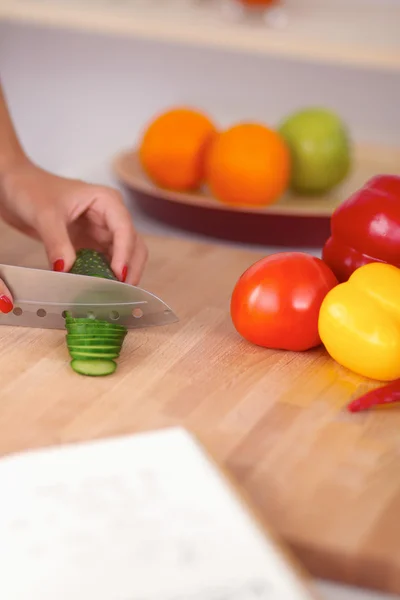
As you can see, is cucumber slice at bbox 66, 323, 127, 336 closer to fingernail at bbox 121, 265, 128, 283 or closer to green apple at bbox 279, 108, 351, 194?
fingernail at bbox 121, 265, 128, 283

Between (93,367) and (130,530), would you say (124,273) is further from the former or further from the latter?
(130,530)

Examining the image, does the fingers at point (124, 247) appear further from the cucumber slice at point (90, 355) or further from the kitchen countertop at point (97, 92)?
the kitchen countertop at point (97, 92)

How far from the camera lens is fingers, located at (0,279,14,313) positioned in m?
1.07

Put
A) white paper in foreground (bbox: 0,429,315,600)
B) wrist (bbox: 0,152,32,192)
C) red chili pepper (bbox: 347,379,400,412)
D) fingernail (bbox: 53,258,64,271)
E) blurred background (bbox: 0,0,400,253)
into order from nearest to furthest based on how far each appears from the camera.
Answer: white paper in foreground (bbox: 0,429,315,600), red chili pepper (bbox: 347,379,400,412), fingernail (bbox: 53,258,64,271), wrist (bbox: 0,152,32,192), blurred background (bbox: 0,0,400,253)

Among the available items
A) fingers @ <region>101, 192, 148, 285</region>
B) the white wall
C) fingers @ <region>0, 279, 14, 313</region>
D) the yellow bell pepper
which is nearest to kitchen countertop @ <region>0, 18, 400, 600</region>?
the white wall

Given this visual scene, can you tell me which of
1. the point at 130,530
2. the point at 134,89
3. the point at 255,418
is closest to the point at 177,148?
the point at 255,418

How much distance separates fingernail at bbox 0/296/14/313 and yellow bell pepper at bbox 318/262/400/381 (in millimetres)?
352

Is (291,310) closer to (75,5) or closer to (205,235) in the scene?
(205,235)

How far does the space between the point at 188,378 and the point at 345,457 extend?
0.21 metres

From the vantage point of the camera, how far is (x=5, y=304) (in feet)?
3.51

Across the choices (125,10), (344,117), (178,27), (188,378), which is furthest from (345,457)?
(344,117)

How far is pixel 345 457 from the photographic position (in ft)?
2.86

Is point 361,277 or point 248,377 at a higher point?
point 361,277

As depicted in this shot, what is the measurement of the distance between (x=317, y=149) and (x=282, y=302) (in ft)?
→ 1.61
